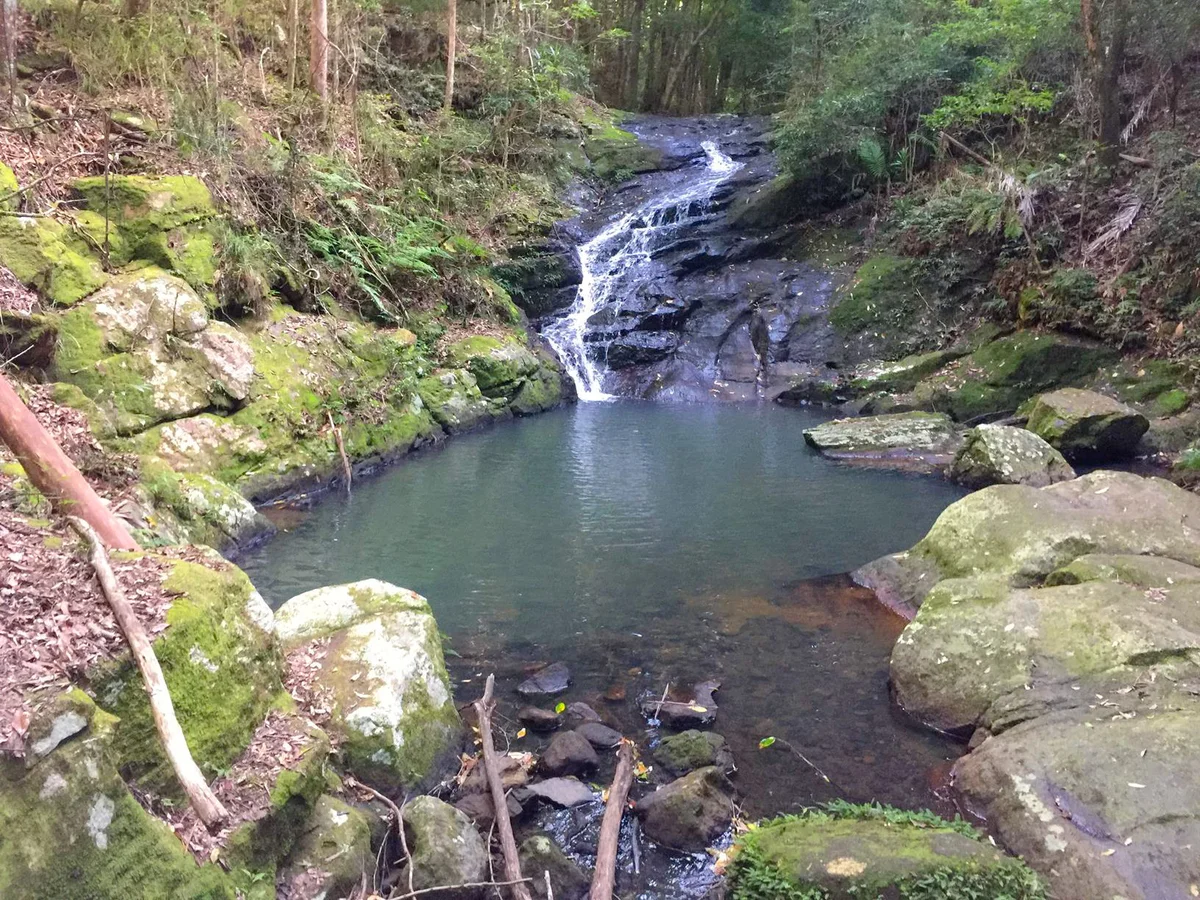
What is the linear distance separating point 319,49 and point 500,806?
14871 mm

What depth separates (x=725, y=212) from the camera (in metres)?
21.5

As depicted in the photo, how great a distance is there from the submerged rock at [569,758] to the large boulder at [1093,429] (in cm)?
924

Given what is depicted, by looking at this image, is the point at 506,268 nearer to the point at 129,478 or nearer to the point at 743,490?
the point at 743,490

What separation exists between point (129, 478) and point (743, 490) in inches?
277

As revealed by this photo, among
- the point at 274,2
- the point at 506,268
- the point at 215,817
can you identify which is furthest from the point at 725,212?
the point at 215,817

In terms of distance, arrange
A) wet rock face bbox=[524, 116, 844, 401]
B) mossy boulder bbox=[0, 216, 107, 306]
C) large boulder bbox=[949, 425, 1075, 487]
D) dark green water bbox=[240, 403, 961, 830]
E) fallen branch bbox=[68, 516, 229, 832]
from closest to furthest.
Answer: fallen branch bbox=[68, 516, 229, 832] → dark green water bbox=[240, 403, 961, 830] → mossy boulder bbox=[0, 216, 107, 306] → large boulder bbox=[949, 425, 1075, 487] → wet rock face bbox=[524, 116, 844, 401]

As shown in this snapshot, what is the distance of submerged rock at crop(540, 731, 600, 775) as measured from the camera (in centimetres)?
448

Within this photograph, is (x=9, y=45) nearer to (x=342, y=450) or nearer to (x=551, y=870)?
(x=342, y=450)

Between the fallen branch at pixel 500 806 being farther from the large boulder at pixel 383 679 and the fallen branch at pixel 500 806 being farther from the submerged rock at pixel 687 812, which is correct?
the submerged rock at pixel 687 812

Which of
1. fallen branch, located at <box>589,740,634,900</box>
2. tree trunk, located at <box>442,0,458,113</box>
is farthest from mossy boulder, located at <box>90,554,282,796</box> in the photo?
tree trunk, located at <box>442,0,458,113</box>

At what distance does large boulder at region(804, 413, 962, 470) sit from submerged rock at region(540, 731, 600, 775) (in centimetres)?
859

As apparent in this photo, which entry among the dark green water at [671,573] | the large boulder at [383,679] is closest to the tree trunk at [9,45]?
the dark green water at [671,573]

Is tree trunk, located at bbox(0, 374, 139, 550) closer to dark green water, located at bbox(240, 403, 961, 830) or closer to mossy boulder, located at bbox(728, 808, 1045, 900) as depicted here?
dark green water, located at bbox(240, 403, 961, 830)

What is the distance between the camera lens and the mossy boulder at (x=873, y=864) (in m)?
3.07
